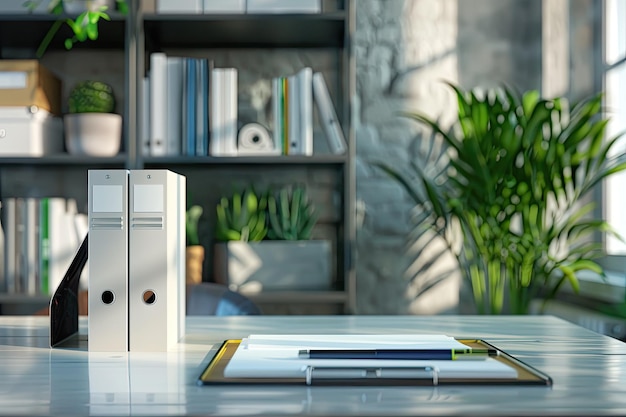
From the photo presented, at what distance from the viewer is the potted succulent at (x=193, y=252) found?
8.84 feet

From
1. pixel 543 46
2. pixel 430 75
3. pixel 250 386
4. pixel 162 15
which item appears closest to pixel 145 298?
pixel 250 386

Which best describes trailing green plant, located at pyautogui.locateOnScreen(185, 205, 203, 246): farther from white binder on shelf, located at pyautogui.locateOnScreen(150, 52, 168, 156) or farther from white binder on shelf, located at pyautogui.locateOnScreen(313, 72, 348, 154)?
white binder on shelf, located at pyautogui.locateOnScreen(313, 72, 348, 154)

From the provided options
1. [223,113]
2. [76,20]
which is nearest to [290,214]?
[223,113]

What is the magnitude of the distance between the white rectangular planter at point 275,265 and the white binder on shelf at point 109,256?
1.54 metres

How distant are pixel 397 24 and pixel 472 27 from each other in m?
0.30

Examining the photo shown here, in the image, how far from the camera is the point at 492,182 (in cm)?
256

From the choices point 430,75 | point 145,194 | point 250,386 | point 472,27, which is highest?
point 472,27

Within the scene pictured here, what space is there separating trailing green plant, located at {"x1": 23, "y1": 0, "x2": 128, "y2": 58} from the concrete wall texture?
1009 millimetres

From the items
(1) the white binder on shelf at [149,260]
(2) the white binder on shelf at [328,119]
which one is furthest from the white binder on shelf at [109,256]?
(2) the white binder on shelf at [328,119]

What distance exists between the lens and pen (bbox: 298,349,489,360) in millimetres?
988

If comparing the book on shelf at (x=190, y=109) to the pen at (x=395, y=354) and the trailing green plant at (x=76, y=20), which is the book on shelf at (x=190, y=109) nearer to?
the trailing green plant at (x=76, y=20)

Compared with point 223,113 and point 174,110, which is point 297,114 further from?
point 174,110

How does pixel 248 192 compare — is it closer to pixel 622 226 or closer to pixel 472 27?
pixel 472 27

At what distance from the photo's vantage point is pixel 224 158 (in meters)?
2.58
